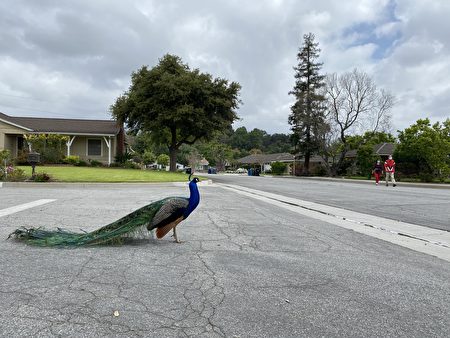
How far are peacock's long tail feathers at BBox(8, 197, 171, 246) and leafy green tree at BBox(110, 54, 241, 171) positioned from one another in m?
27.4

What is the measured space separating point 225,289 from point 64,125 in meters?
37.0

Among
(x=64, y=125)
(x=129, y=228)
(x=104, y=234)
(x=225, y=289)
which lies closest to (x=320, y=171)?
(x=64, y=125)

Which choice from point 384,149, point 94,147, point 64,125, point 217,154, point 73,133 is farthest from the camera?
point 217,154

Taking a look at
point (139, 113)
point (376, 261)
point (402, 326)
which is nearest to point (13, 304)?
point (402, 326)

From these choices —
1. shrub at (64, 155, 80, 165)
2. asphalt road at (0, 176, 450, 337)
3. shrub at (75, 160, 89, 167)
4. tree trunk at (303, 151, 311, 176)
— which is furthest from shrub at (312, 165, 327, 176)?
asphalt road at (0, 176, 450, 337)

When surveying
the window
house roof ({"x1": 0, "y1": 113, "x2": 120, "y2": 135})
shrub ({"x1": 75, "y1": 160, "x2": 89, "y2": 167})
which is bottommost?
shrub ({"x1": 75, "y1": 160, "x2": 89, "y2": 167})

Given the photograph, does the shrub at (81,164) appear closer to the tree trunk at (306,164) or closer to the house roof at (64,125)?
the house roof at (64,125)

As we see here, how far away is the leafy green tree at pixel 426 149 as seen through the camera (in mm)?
30375

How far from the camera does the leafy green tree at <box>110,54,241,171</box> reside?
111ft

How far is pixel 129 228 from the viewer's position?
5.52 metres

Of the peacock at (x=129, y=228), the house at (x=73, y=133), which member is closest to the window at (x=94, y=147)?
the house at (x=73, y=133)

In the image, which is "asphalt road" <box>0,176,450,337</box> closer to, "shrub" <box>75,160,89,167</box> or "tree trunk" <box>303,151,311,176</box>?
"shrub" <box>75,160,89,167</box>

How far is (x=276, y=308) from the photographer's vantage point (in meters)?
3.43

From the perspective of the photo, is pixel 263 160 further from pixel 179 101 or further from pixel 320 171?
pixel 179 101
